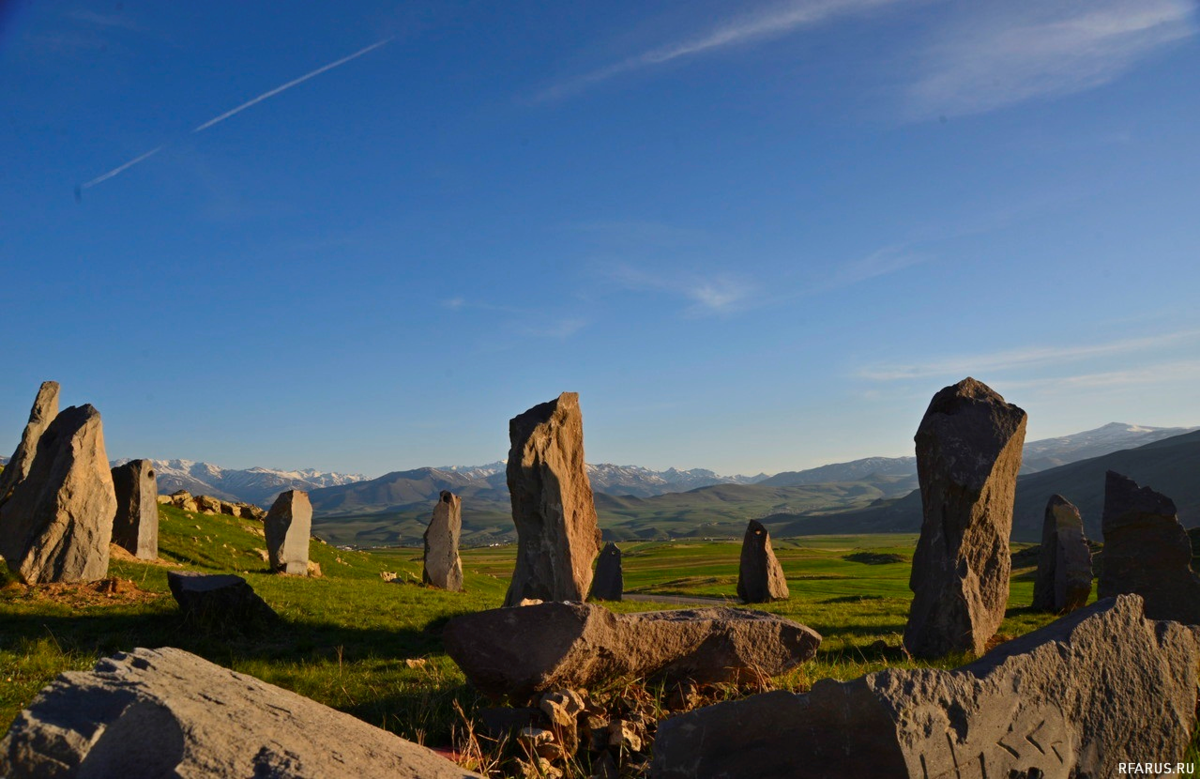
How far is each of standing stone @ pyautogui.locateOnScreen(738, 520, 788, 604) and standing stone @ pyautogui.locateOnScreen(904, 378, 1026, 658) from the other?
1367 cm

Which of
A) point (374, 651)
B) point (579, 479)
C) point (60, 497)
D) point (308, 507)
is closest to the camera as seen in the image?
point (374, 651)

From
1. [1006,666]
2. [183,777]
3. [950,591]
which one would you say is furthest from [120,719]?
[950,591]

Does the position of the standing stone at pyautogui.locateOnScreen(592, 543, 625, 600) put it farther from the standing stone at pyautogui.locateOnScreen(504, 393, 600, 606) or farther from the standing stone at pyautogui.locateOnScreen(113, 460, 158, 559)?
the standing stone at pyautogui.locateOnScreen(113, 460, 158, 559)

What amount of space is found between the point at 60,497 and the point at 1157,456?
236610 millimetres

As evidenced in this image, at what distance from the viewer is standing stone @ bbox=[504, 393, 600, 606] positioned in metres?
18.0

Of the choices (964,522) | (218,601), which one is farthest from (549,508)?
(964,522)

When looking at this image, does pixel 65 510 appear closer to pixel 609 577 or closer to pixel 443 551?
pixel 443 551

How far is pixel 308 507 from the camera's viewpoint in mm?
29328

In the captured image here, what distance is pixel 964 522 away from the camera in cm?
1413

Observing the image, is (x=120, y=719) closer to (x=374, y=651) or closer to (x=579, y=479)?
(x=374, y=651)

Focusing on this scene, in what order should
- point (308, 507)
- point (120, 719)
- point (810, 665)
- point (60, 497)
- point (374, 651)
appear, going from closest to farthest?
point (120, 719)
point (810, 665)
point (374, 651)
point (60, 497)
point (308, 507)

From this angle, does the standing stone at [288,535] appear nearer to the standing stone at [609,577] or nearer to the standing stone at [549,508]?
the standing stone at [609,577]

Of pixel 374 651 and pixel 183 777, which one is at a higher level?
pixel 183 777

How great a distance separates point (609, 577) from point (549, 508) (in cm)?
1423
